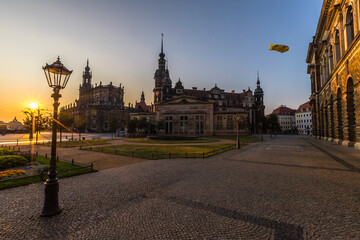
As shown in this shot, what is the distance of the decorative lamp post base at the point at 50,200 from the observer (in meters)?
4.84

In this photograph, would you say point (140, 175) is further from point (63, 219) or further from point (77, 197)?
point (63, 219)

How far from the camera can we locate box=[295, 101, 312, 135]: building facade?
101 m

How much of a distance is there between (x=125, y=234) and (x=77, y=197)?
3.24m

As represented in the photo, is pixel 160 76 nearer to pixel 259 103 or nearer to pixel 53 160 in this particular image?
pixel 259 103

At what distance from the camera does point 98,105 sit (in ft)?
335

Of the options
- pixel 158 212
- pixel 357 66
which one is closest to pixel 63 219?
pixel 158 212

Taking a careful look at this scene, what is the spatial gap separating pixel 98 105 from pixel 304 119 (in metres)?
117

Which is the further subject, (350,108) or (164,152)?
(350,108)

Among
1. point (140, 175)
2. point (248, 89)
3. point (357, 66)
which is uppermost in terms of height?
point (248, 89)

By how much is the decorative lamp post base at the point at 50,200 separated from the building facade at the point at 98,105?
93.1 meters

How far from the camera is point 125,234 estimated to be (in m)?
3.90

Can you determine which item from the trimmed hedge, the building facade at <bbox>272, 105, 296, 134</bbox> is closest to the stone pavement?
the trimmed hedge

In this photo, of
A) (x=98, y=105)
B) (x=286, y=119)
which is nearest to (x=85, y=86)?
(x=98, y=105)

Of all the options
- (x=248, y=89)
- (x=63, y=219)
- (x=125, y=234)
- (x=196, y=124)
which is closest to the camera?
(x=125, y=234)
